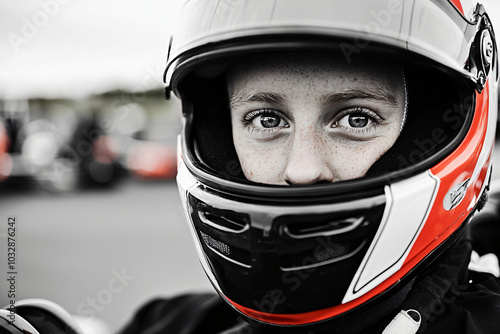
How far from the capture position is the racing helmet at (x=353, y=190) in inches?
33.9

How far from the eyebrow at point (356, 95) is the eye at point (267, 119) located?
0.12 m

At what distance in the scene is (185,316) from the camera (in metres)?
1.30

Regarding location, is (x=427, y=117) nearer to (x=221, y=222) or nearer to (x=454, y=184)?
(x=454, y=184)

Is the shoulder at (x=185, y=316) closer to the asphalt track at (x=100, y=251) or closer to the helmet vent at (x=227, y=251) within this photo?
the helmet vent at (x=227, y=251)

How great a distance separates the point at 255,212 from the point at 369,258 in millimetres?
208

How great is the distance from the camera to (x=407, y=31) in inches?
35.1

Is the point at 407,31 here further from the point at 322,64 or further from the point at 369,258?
the point at 369,258

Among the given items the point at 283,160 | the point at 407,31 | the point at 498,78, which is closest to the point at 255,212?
the point at 283,160

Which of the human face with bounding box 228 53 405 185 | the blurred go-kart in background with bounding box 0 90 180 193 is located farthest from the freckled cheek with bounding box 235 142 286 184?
the blurred go-kart in background with bounding box 0 90 180 193

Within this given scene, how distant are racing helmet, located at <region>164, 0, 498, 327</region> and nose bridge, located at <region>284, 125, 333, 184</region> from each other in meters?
0.05

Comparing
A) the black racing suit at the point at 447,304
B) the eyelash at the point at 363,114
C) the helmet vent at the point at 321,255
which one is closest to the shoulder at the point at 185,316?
the black racing suit at the point at 447,304

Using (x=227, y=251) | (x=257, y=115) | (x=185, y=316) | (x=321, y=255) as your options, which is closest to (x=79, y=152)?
(x=185, y=316)

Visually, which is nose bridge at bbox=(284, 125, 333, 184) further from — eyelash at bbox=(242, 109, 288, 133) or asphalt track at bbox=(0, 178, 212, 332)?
asphalt track at bbox=(0, 178, 212, 332)

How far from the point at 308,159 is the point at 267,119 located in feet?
0.57
